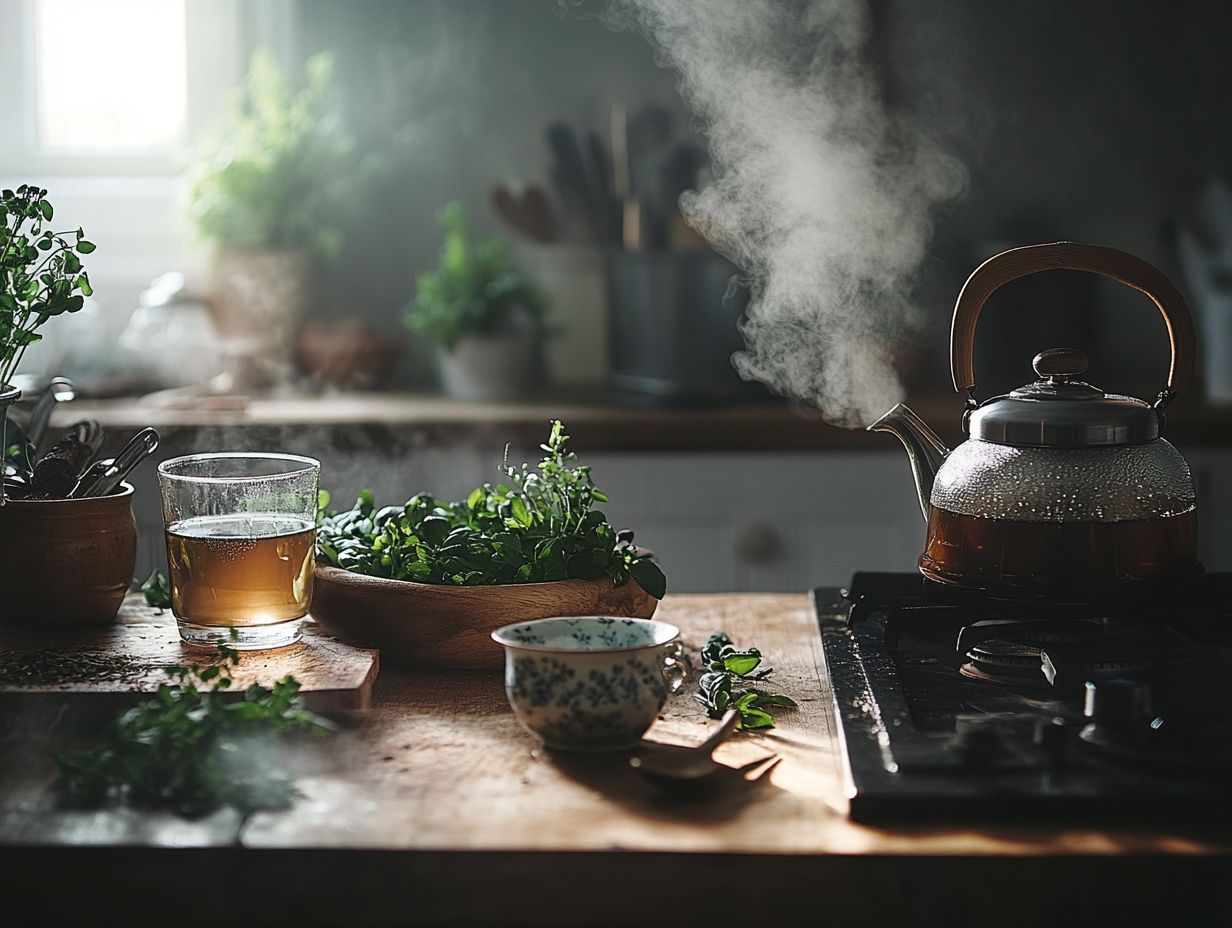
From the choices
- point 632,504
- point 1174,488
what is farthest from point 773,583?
point 1174,488

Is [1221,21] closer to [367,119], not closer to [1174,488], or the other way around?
[367,119]

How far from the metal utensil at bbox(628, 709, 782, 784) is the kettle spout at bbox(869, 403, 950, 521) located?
0.39m

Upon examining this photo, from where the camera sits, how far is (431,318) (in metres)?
2.57

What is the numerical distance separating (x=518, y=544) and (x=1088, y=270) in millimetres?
544

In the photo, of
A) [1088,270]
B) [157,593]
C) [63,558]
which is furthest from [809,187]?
[63,558]

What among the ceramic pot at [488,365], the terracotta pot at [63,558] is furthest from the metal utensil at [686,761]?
the ceramic pot at [488,365]

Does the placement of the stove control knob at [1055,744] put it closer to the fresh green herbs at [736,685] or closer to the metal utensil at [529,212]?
the fresh green herbs at [736,685]

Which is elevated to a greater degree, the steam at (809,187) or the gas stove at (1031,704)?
the steam at (809,187)

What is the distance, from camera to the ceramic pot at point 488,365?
256 centimetres

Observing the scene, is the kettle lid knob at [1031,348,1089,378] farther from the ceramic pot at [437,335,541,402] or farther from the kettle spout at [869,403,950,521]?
the ceramic pot at [437,335,541,402]

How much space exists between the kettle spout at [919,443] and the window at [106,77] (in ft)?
6.83

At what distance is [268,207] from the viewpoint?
8.73 feet

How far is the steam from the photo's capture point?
2.31 metres

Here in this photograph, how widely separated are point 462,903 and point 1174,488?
68 centimetres
